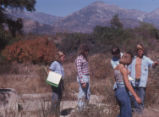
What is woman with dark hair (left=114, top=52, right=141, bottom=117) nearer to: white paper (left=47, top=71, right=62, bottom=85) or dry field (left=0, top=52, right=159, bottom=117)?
dry field (left=0, top=52, right=159, bottom=117)

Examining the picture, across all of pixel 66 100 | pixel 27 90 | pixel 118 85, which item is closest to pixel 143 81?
pixel 118 85

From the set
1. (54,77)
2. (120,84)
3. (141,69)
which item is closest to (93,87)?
(141,69)

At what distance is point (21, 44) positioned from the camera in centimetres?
1916

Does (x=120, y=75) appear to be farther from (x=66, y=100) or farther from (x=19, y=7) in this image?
(x=19, y=7)

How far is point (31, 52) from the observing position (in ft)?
60.1

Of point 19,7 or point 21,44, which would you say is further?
point 21,44

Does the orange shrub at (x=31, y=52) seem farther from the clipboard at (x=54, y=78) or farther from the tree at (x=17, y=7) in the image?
the clipboard at (x=54, y=78)

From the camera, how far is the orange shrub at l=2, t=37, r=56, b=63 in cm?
1819

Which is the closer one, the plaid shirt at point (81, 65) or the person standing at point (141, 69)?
the plaid shirt at point (81, 65)

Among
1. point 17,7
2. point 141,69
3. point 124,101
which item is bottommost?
point 124,101

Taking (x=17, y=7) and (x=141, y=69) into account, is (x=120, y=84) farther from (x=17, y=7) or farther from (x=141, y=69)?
(x=17, y=7)

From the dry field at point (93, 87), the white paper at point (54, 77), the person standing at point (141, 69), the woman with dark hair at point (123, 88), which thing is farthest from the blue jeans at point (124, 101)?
the white paper at point (54, 77)

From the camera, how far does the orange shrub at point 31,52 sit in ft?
59.7

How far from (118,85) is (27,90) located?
5.48 meters
